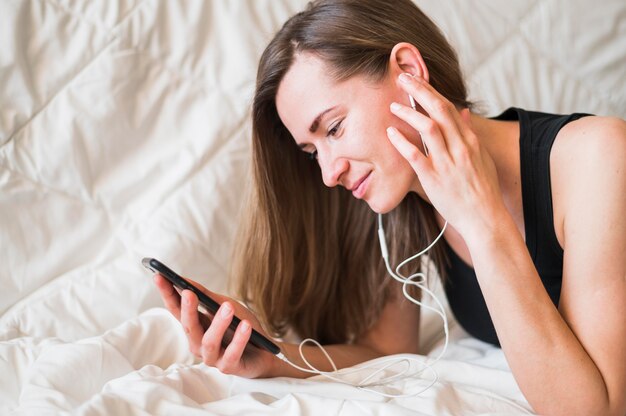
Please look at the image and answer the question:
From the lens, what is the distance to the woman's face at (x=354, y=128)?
1.12 meters

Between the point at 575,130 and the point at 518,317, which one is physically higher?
the point at 575,130

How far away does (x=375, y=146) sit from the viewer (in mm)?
1122

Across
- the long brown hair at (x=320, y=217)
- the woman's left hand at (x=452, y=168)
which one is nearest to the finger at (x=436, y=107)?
the woman's left hand at (x=452, y=168)

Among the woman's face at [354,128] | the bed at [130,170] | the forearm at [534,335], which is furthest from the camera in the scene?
the bed at [130,170]

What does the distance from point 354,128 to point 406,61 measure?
154mm

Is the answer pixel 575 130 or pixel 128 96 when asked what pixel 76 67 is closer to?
pixel 128 96

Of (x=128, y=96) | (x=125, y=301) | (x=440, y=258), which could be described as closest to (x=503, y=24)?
(x=440, y=258)

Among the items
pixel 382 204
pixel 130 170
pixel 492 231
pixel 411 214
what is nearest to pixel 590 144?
pixel 492 231

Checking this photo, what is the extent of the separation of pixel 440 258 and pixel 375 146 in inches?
16.9

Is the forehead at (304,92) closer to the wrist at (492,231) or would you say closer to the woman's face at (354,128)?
the woman's face at (354,128)

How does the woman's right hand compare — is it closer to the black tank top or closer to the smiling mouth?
the smiling mouth

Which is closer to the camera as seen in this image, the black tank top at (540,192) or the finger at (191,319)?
the finger at (191,319)

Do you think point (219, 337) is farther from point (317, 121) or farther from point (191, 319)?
point (317, 121)

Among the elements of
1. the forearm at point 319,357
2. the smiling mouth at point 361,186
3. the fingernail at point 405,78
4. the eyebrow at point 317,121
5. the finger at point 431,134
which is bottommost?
the forearm at point 319,357
